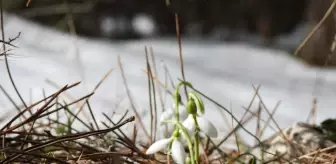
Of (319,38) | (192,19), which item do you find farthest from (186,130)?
(192,19)

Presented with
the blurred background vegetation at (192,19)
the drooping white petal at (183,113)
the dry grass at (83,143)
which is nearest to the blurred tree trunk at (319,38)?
the blurred background vegetation at (192,19)

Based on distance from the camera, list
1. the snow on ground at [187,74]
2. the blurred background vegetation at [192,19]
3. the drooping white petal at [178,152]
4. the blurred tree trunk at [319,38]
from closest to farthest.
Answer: the drooping white petal at [178,152] < the snow on ground at [187,74] < the blurred tree trunk at [319,38] < the blurred background vegetation at [192,19]

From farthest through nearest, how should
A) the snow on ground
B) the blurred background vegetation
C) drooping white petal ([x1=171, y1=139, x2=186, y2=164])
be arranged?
the blurred background vegetation → the snow on ground → drooping white petal ([x1=171, y1=139, x2=186, y2=164])

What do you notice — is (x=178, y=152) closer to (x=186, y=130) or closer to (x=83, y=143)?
(x=186, y=130)

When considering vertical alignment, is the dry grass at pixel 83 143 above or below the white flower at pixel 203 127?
below

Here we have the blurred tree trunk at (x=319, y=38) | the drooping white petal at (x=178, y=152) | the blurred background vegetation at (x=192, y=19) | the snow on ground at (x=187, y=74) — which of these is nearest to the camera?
the drooping white petal at (x=178, y=152)

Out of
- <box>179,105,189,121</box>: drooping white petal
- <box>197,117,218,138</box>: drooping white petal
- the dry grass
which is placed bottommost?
the dry grass

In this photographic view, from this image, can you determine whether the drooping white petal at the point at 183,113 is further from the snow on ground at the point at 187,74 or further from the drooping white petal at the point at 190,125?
the snow on ground at the point at 187,74

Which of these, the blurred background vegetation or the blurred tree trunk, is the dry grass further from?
the blurred background vegetation

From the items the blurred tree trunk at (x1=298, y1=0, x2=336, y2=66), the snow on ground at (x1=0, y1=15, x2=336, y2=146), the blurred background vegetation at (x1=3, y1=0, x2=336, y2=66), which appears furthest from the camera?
the blurred background vegetation at (x1=3, y1=0, x2=336, y2=66)

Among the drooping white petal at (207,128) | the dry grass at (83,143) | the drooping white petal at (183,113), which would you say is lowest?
the dry grass at (83,143)

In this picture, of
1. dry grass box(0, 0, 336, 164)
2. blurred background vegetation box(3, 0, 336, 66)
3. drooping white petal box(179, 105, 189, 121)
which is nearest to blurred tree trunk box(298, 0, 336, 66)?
blurred background vegetation box(3, 0, 336, 66)
